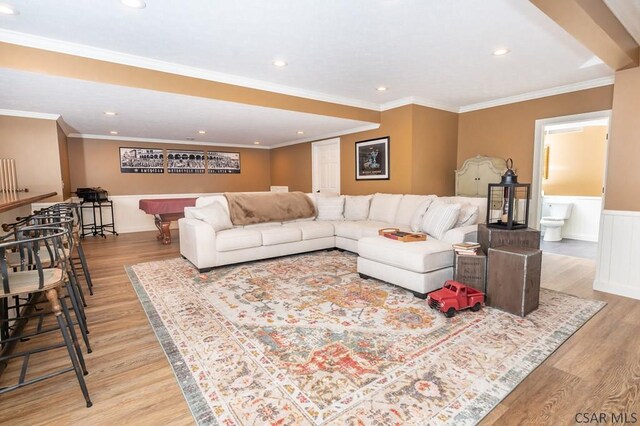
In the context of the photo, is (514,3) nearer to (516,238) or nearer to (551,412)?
(516,238)

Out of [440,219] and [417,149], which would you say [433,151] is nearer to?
[417,149]

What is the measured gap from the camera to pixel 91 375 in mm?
1855

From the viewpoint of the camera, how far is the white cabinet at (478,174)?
4988 millimetres

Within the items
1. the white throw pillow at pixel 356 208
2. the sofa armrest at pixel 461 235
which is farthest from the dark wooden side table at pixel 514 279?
the white throw pillow at pixel 356 208

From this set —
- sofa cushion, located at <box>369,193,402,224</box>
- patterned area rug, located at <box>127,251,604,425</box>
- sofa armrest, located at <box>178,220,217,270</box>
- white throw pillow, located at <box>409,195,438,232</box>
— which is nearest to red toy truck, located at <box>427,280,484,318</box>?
patterned area rug, located at <box>127,251,604,425</box>

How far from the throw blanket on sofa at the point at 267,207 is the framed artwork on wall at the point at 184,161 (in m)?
3.77

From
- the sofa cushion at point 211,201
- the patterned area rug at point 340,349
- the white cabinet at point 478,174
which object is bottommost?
the patterned area rug at point 340,349

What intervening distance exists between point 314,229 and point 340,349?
2.74 m

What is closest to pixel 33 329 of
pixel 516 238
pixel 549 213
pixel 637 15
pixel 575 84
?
pixel 516 238

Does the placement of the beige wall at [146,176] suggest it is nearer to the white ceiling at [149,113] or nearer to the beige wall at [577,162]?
the white ceiling at [149,113]

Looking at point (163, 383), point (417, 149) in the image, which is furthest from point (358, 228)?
point (163, 383)

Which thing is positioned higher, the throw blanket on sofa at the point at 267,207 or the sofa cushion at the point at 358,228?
the throw blanket on sofa at the point at 267,207

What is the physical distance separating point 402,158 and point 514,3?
10.2ft

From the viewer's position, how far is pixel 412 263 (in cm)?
294
